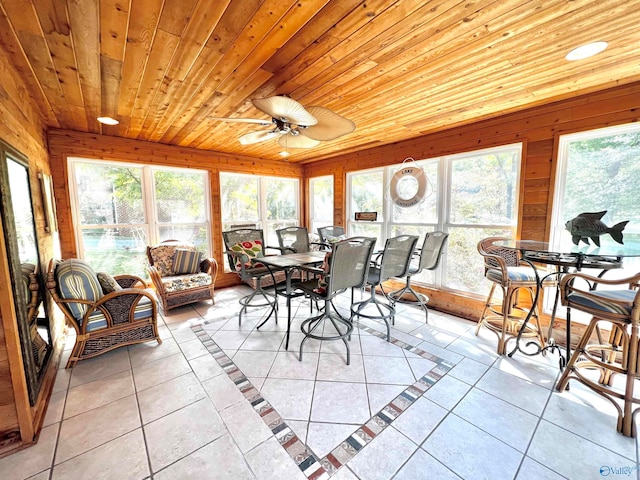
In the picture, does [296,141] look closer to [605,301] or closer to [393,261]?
[393,261]

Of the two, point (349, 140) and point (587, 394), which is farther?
point (349, 140)

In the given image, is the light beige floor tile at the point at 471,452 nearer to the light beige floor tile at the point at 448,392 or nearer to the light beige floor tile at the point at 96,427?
the light beige floor tile at the point at 448,392

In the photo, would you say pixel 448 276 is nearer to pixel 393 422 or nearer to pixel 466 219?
pixel 466 219

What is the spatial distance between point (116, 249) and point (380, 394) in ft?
12.9

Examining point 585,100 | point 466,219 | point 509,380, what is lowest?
point 509,380

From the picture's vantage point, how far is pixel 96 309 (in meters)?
2.28

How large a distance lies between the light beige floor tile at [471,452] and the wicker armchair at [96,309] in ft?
8.41

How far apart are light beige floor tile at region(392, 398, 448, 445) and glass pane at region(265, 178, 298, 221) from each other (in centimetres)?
407

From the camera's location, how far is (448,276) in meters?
3.58

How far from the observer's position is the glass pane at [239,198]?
15.1 feet

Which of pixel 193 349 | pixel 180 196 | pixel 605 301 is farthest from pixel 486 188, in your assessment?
pixel 180 196

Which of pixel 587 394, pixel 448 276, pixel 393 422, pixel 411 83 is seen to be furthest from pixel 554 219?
pixel 393 422

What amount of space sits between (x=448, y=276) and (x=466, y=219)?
0.81 meters

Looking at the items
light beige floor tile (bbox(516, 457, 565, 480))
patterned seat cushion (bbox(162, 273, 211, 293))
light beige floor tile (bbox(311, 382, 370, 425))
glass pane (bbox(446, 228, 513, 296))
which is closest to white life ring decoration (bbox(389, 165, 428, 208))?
glass pane (bbox(446, 228, 513, 296))
